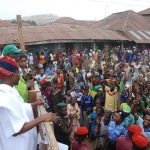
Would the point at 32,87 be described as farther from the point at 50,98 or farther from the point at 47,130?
the point at 50,98

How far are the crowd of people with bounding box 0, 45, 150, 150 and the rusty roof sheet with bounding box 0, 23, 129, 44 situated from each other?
1.82 metres

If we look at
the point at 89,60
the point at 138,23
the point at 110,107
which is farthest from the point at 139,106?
the point at 138,23

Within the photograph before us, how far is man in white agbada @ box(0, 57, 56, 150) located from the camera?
1794mm

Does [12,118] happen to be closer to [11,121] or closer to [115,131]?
[11,121]

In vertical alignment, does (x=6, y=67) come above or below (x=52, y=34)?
above

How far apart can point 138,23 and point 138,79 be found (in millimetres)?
16800

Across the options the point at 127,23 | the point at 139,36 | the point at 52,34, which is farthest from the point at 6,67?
the point at 127,23

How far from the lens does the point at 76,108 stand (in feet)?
22.5

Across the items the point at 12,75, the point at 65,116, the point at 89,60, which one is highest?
the point at 12,75

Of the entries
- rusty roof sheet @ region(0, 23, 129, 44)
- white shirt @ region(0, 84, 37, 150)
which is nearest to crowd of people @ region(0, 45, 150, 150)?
white shirt @ region(0, 84, 37, 150)

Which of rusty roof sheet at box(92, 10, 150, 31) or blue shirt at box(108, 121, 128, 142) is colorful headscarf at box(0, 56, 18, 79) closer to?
blue shirt at box(108, 121, 128, 142)

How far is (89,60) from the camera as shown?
15.8 metres

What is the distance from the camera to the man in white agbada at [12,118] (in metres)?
1.79

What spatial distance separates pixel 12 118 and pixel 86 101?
619 centimetres
